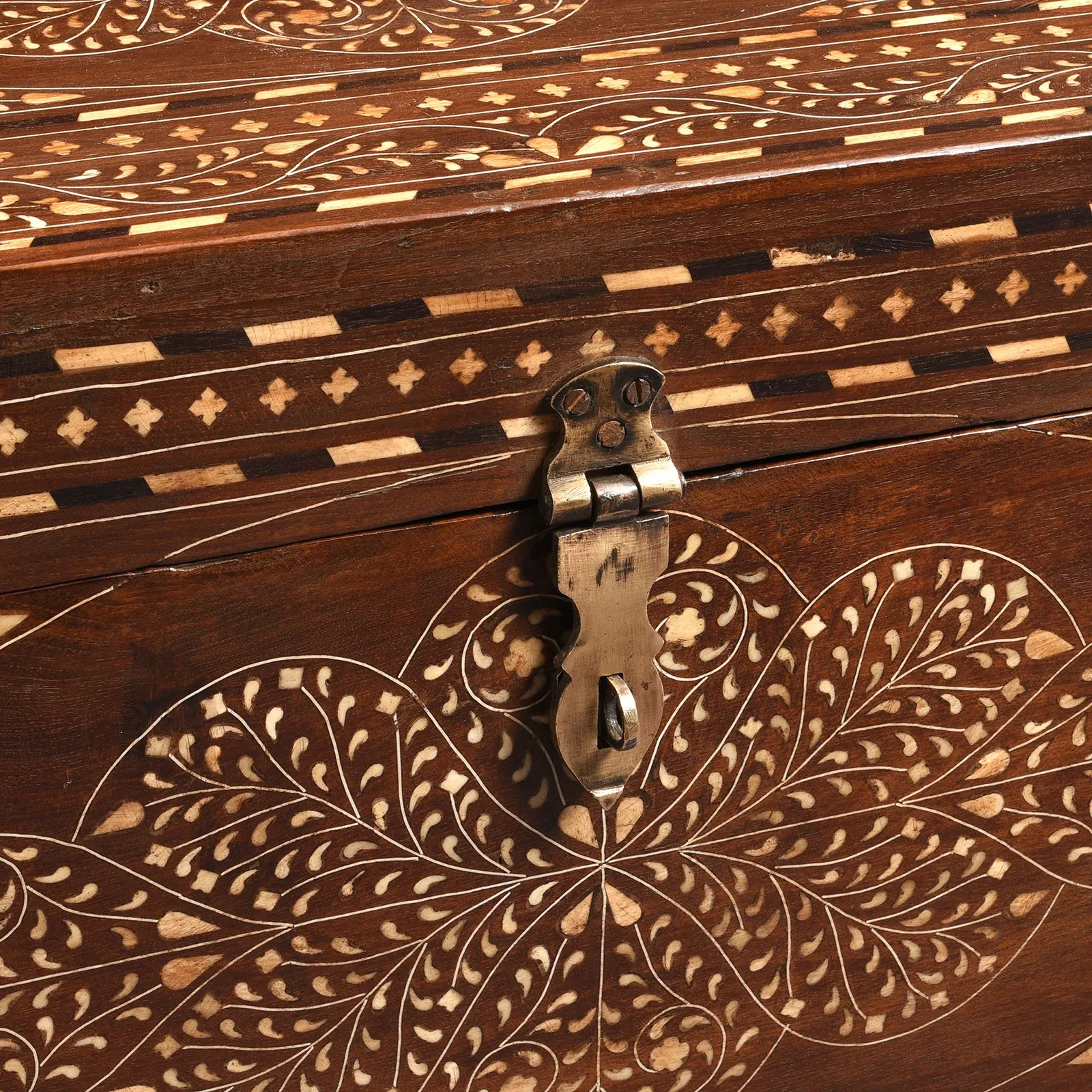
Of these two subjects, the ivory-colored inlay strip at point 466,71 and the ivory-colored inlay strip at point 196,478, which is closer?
the ivory-colored inlay strip at point 196,478

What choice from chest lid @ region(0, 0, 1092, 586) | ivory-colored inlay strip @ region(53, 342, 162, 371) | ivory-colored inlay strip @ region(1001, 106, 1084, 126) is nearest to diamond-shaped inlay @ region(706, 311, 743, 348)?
chest lid @ region(0, 0, 1092, 586)

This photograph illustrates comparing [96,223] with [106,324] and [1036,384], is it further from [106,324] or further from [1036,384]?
[1036,384]

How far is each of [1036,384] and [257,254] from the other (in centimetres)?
51

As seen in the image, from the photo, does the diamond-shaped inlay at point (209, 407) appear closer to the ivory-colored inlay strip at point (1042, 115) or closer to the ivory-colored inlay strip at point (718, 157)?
the ivory-colored inlay strip at point (718, 157)

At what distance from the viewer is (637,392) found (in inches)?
30.5

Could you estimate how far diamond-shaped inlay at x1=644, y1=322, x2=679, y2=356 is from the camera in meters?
0.77

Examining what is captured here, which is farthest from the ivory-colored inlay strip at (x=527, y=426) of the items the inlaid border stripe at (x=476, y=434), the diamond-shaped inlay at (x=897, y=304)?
the diamond-shaped inlay at (x=897, y=304)

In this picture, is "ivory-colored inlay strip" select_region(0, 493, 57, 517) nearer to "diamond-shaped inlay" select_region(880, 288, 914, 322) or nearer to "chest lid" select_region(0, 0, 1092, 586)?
"chest lid" select_region(0, 0, 1092, 586)

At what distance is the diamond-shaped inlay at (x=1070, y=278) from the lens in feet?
2.67

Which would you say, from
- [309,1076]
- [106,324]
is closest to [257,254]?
[106,324]

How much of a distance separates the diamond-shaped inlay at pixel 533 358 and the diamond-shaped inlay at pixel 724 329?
3.9 inches

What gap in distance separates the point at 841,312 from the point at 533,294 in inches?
7.7

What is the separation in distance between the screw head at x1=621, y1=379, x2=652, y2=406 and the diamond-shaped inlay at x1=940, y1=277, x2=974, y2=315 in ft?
0.65

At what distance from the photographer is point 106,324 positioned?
2.24ft
